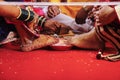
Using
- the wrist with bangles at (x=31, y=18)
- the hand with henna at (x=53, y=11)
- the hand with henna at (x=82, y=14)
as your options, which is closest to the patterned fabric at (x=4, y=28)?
the wrist with bangles at (x=31, y=18)

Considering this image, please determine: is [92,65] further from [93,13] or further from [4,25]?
[4,25]

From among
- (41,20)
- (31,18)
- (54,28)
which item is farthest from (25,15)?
(54,28)

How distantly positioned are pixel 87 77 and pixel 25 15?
0.46m

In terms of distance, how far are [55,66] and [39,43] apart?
289 mm

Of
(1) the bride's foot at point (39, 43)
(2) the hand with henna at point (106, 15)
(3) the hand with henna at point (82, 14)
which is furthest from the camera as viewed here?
(3) the hand with henna at point (82, 14)

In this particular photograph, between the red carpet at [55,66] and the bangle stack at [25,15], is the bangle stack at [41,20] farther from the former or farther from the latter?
the red carpet at [55,66]

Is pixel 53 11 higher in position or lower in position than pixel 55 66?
higher

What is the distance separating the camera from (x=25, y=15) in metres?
1.30

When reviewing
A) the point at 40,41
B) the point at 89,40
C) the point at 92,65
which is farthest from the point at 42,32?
the point at 92,65

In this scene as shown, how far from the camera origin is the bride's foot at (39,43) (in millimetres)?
1343

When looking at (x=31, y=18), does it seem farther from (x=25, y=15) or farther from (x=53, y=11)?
(x=53, y=11)

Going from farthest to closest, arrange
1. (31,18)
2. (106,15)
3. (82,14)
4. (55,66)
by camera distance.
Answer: (82,14) < (31,18) < (106,15) < (55,66)

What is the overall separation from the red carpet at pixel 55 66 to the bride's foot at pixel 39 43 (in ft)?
0.12

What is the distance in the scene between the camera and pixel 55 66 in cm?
111
